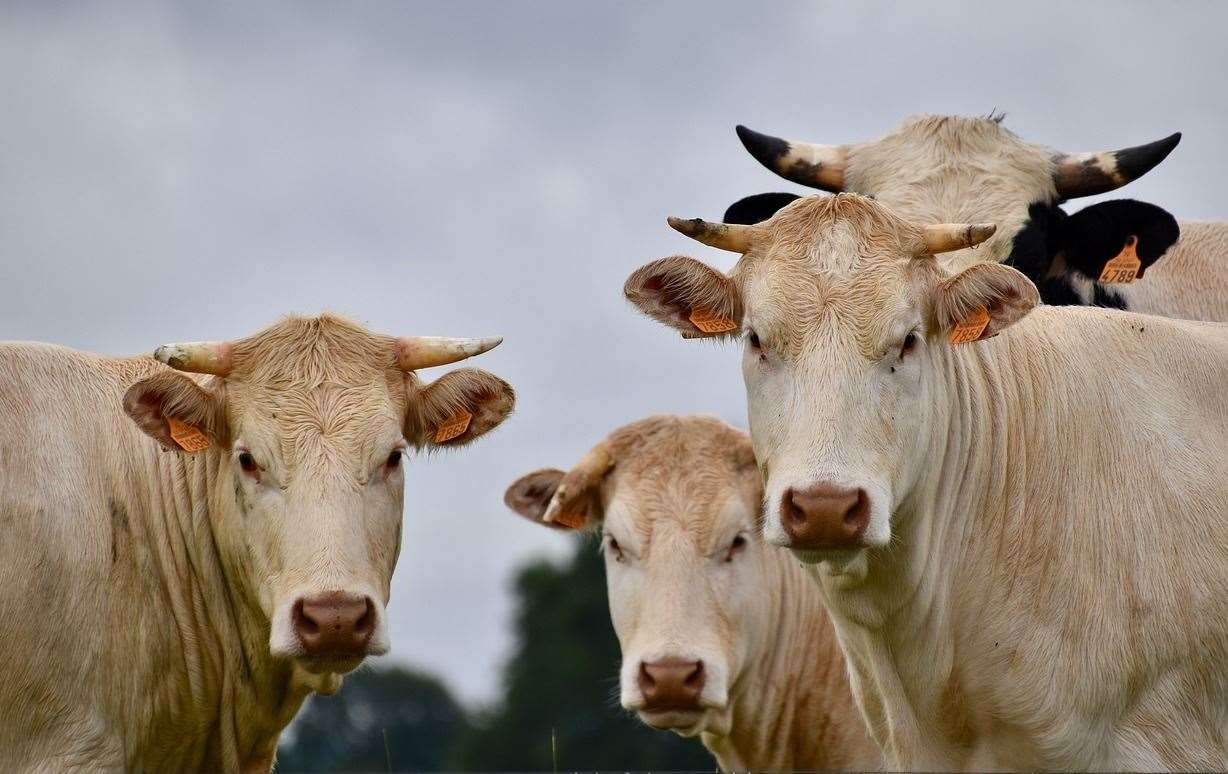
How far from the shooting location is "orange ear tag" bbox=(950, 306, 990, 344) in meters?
7.06

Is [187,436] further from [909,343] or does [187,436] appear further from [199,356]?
[909,343]

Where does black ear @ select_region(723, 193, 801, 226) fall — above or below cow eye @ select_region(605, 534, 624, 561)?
above

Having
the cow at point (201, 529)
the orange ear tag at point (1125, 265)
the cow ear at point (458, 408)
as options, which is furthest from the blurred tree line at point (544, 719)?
the cow at point (201, 529)

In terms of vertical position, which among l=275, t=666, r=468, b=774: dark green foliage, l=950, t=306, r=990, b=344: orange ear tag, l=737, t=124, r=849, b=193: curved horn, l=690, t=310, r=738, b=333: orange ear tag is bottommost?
l=275, t=666, r=468, b=774: dark green foliage

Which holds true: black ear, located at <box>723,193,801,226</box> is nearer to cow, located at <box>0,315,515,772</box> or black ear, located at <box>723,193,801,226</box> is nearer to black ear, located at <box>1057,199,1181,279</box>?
black ear, located at <box>1057,199,1181,279</box>

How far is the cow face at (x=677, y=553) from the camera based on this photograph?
9.09m

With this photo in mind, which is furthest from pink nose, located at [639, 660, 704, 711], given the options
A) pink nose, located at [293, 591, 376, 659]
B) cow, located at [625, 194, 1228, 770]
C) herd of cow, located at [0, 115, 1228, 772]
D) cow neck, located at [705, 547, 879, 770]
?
pink nose, located at [293, 591, 376, 659]

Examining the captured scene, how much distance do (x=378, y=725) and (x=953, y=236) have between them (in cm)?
6433

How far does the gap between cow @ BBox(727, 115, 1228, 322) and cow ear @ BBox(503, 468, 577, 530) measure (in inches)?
79.6

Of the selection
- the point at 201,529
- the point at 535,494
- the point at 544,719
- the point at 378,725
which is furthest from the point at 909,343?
the point at 378,725

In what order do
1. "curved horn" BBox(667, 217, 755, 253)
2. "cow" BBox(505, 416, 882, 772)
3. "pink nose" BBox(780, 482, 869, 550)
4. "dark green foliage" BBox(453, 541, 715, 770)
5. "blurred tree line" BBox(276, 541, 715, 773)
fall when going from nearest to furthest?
"pink nose" BBox(780, 482, 869, 550) < "curved horn" BBox(667, 217, 755, 253) < "cow" BBox(505, 416, 882, 772) < "blurred tree line" BBox(276, 541, 715, 773) < "dark green foliage" BBox(453, 541, 715, 770)

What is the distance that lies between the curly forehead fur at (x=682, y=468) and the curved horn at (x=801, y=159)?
1.66 m

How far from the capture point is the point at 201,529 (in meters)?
7.79

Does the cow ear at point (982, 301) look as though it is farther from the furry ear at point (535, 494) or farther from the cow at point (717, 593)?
the furry ear at point (535, 494)
